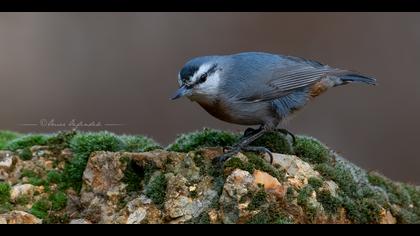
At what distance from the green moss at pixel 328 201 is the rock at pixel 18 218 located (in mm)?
2031

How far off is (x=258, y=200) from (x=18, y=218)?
1.69 m

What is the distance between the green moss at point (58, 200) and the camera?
4641mm

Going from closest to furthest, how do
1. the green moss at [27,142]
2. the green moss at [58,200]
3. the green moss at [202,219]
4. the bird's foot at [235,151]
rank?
the green moss at [202,219] → the bird's foot at [235,151] → the green moss at [58,200] → the green moss at [27,142]

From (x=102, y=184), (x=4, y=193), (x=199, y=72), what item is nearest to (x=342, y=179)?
(x=199, y=72)

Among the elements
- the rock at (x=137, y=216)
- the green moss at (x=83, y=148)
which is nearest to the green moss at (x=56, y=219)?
the green moss at (x=83, y=148)

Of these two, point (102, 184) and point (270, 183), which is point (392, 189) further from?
point (102, 184)

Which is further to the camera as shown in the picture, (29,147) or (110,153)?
(29,147)

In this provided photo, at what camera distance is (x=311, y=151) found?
5.16m

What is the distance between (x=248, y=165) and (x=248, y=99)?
35.3 inches

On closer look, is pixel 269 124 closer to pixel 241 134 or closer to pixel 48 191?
pixel 241 134

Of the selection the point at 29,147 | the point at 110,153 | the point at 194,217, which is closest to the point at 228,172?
the point at 194,217

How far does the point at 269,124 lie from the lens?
5277mm

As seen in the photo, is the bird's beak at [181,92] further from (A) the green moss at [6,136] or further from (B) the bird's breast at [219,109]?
(A) the green moss at [6,136]
